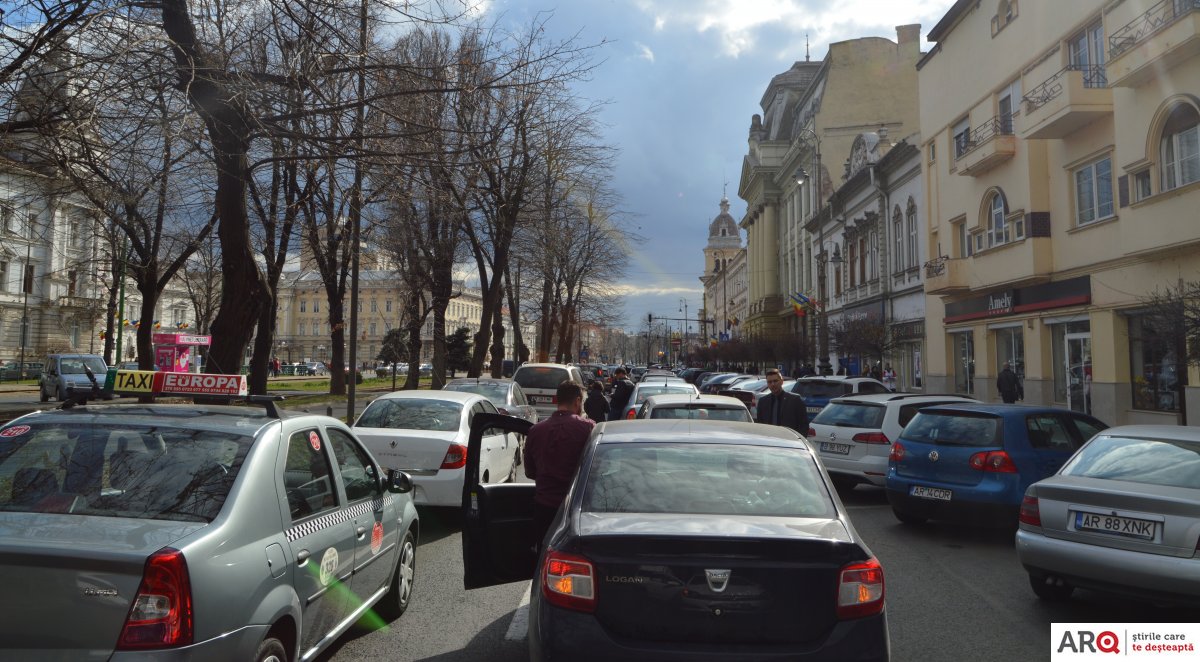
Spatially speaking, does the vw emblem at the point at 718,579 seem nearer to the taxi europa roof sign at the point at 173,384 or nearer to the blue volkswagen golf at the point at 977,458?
the taxi europa roof sign at the point at 173,384

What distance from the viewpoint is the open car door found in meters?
5.22

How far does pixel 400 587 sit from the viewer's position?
590cm

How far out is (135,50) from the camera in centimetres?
766

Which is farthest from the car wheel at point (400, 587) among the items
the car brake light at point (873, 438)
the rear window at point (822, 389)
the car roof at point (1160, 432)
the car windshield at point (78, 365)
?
the car windshield at point (78, 365)

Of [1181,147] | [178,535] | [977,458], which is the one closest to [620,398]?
[977,458]

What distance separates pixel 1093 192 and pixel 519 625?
21.5 m

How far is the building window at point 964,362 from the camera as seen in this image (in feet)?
96.0

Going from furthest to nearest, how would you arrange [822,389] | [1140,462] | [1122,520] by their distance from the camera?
[822,389], [1140,462], [1122,520]

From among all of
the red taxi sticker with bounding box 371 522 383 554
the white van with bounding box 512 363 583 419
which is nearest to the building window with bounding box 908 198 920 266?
the white van with bounding box 512 363 583 419

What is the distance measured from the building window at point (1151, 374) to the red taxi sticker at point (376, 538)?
57.9 feet

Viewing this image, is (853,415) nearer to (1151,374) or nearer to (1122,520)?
(1122,520)

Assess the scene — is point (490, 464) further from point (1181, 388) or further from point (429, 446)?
point (1181, 388)

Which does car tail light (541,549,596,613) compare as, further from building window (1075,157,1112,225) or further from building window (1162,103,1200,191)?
building window (1075,157,1112,225)

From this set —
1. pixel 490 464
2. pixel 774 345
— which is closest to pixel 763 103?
pixel 774 345
